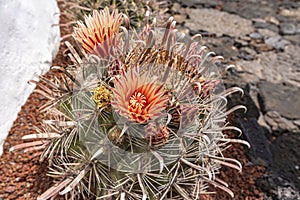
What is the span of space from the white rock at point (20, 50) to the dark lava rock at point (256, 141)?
986 millimetres

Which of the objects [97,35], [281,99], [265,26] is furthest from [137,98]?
[265,26]

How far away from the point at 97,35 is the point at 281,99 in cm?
156

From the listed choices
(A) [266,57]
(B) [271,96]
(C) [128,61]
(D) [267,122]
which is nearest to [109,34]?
(C) [128,61]

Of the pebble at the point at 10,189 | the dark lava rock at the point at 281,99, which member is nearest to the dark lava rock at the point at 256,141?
the dark lava rock at the point at 281,99

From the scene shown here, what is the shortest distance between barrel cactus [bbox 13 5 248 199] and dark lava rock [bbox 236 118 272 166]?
594mm

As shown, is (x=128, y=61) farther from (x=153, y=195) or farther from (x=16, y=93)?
(x=16, y=93)

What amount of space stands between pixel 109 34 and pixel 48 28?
0.82 meters

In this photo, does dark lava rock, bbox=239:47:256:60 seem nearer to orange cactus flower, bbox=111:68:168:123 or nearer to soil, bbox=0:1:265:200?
soil, bbox=0:1:265:200

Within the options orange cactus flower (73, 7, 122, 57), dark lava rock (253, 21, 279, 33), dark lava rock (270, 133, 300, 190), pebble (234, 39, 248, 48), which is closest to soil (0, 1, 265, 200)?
dark lava rock (270, 133, 300, 190)

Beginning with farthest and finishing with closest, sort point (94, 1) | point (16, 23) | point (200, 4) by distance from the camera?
point (200, 4), point (94, 1), point (16, 23)

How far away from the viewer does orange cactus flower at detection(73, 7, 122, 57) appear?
1370 mm

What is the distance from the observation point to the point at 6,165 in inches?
67.4

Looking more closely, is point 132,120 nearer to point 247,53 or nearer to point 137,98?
point 137,98

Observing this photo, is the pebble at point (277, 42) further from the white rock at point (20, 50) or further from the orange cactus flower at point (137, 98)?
the orange cactus flower at point (137, 98)
